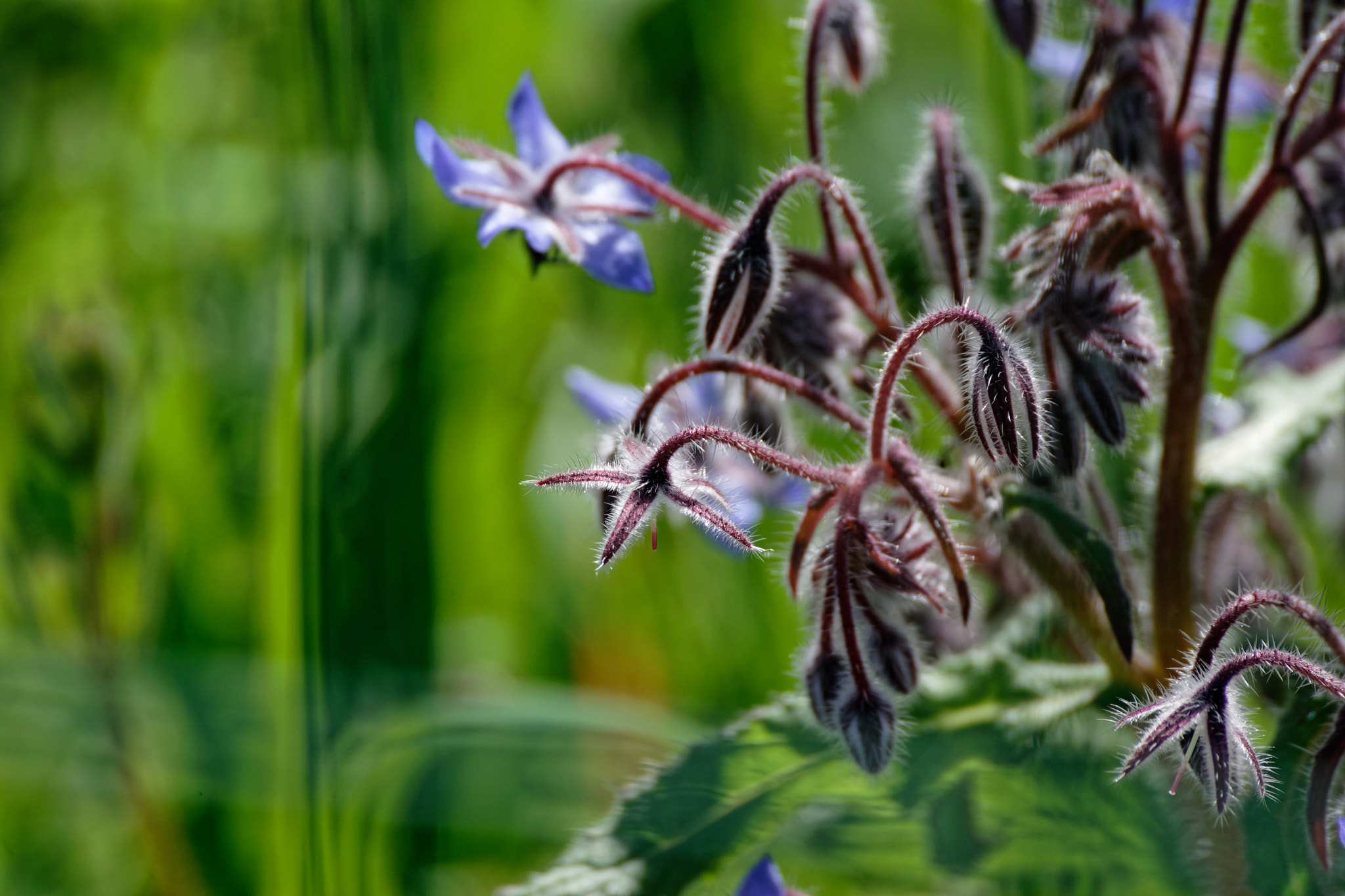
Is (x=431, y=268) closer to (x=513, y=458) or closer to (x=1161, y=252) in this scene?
(x=513, y=458)

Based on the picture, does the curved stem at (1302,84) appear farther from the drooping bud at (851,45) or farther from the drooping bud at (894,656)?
the drooping bud at (894,656)

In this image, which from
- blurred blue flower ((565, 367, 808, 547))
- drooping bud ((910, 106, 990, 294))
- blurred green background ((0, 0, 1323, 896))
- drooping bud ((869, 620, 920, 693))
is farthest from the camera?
blurred green background ((0, 0, 1323, 896))

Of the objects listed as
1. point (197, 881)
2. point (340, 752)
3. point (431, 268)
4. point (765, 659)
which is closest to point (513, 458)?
point (431, 268)

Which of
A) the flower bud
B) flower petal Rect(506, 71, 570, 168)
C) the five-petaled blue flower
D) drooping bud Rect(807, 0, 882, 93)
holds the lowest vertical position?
the flower bud

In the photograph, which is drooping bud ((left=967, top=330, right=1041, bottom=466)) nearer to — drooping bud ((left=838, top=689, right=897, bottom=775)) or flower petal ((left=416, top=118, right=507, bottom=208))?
drooping bud ((left=838, top=689, right=897, bottom=775))

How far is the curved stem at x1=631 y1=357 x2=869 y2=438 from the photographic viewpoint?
73 cm

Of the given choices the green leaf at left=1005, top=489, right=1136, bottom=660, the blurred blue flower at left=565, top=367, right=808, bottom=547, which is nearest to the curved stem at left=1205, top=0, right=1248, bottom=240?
the green leaf at left=1005, top=489, right=1136, bottom=660

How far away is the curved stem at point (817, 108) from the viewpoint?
2.63ft

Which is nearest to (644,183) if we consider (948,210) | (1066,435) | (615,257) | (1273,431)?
(615,257)

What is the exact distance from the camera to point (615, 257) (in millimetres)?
819

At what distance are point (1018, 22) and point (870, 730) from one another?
1.64ft

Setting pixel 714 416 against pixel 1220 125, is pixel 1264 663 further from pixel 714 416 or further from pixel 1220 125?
pixel 714 416

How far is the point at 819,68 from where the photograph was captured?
85 centimetres

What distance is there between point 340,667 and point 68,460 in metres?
0.47
